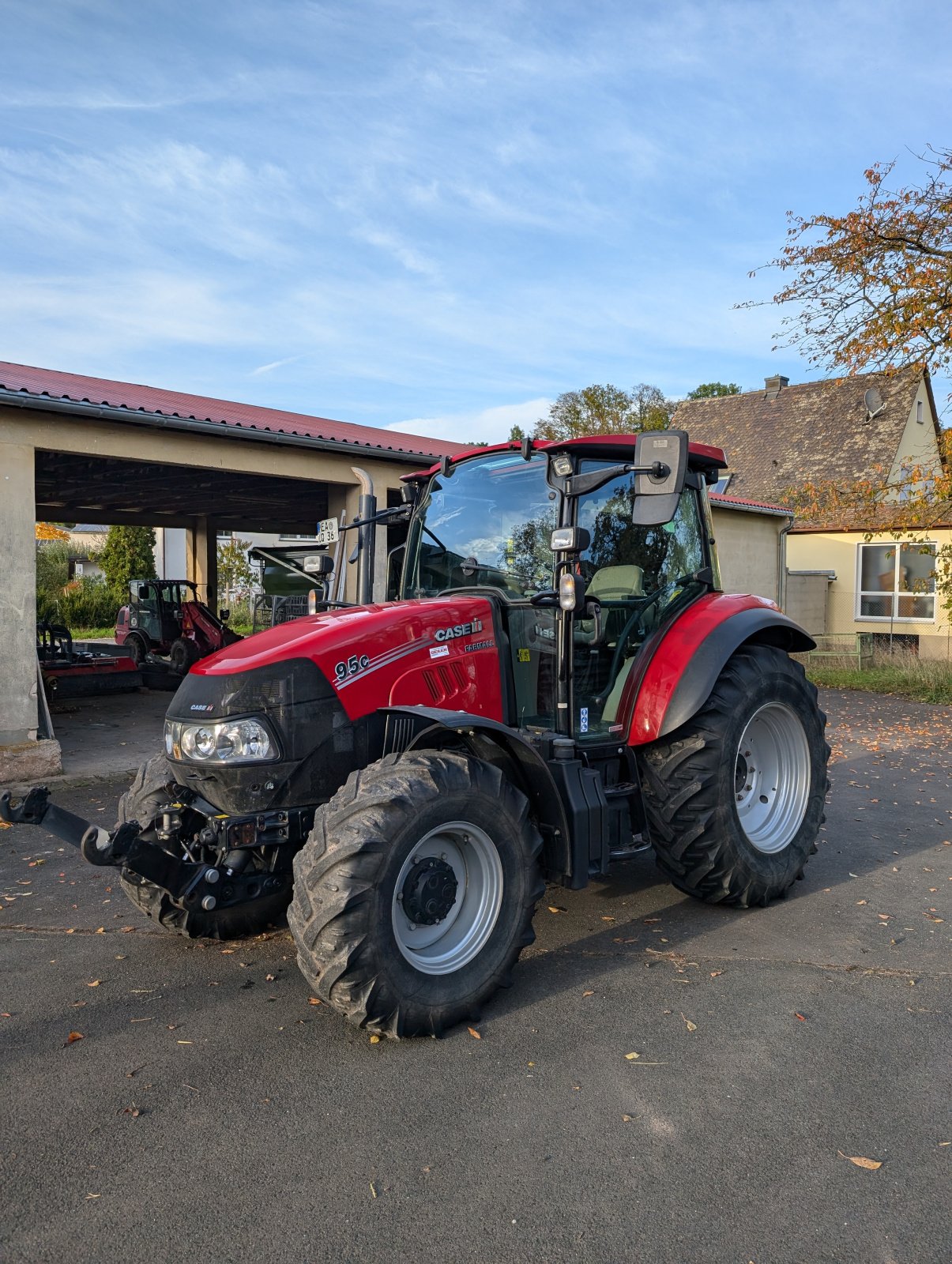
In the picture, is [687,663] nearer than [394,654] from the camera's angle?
No

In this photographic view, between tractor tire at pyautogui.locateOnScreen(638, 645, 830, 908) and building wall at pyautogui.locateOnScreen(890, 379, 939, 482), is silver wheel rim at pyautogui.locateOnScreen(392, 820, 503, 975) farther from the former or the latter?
building wall at pyautogui.locateOnScreen(890, 379, 939, 482)

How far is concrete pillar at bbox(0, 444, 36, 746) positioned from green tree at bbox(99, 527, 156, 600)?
24.5m

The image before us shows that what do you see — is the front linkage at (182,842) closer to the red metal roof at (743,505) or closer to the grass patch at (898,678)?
the grass patch at (898,678)

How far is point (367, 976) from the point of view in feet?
10.6

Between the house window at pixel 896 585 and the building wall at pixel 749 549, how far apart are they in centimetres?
216

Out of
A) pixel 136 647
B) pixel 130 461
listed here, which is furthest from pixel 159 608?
pixel 130 461

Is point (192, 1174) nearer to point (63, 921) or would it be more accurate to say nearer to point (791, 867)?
point (63, 921)

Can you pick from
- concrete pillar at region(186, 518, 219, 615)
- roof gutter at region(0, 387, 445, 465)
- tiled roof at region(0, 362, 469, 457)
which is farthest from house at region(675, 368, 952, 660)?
concrete pillar at region(186, 518, 219, 615)

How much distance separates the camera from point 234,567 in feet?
95.0


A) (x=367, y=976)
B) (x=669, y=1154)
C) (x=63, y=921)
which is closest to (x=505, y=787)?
(x=367, y=976)

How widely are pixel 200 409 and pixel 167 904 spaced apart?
329 inches

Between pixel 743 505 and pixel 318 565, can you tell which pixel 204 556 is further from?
pixel 318 565

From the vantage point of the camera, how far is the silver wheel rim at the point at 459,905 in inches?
140

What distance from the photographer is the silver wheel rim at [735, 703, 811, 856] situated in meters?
5.14
